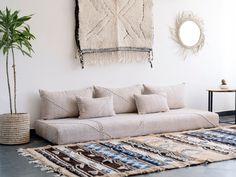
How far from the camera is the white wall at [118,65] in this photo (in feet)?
19.0

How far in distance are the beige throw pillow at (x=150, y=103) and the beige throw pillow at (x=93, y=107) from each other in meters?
0.52

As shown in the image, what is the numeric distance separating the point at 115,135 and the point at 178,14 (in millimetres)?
2539

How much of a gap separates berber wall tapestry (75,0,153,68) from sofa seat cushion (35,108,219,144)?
0.94 metres

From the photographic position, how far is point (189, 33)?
23.2 feet

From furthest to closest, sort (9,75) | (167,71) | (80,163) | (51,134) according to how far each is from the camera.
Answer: (167,71) → (9,75) → (51,134) → (80,163)

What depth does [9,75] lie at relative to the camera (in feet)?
18.5

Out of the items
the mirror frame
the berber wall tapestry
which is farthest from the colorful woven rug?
the mirror frame

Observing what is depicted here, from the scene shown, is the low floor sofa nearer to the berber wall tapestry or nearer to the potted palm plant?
the potted palm plant

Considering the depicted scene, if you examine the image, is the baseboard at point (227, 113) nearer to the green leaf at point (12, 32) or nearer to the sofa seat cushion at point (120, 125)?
the sofa seat cushion at point (120, 125)

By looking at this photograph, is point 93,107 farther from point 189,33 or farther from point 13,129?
point 189,33

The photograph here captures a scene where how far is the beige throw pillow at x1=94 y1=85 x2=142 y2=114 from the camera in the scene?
6127 mm

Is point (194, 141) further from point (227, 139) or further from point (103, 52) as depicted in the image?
point (103, 52)


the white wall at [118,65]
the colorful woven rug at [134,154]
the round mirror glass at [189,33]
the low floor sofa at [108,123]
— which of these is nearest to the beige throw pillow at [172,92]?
the low floor sofa at [108,123]

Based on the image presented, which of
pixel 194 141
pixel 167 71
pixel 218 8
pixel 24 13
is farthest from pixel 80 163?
pixel 218 8
